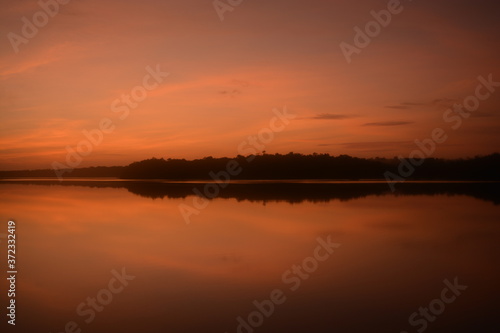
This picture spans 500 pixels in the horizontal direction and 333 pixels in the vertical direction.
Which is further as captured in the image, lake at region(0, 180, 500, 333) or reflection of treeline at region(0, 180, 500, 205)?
reflection of treeline at region(0, 180, 500, 205)

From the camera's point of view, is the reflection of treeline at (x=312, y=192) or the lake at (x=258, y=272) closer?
the lake at (x=258, y=272)

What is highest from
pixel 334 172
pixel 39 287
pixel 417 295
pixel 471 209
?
pixel 334 172

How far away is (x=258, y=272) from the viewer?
7.48m

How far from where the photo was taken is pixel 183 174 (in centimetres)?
5247

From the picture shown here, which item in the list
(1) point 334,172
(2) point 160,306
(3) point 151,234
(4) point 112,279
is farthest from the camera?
(1) point 334,172

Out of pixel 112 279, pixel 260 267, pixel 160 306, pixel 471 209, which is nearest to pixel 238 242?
pixel 260 267

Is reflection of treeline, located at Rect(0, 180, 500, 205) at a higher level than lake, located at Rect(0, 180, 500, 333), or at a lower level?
higher

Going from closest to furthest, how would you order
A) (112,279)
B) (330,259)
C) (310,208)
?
1. (112,279)
2. (330,259)
3. (310,208)

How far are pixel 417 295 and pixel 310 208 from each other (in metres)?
9.05

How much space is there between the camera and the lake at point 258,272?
5.42m

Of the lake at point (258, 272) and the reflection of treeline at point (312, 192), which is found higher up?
the reflection of treeline at point (312, 192)

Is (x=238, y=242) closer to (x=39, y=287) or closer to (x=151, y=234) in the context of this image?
(x=151, y=234)

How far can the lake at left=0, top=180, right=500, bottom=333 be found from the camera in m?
5.42

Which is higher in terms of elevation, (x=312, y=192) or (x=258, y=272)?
(x=312, y=192)
